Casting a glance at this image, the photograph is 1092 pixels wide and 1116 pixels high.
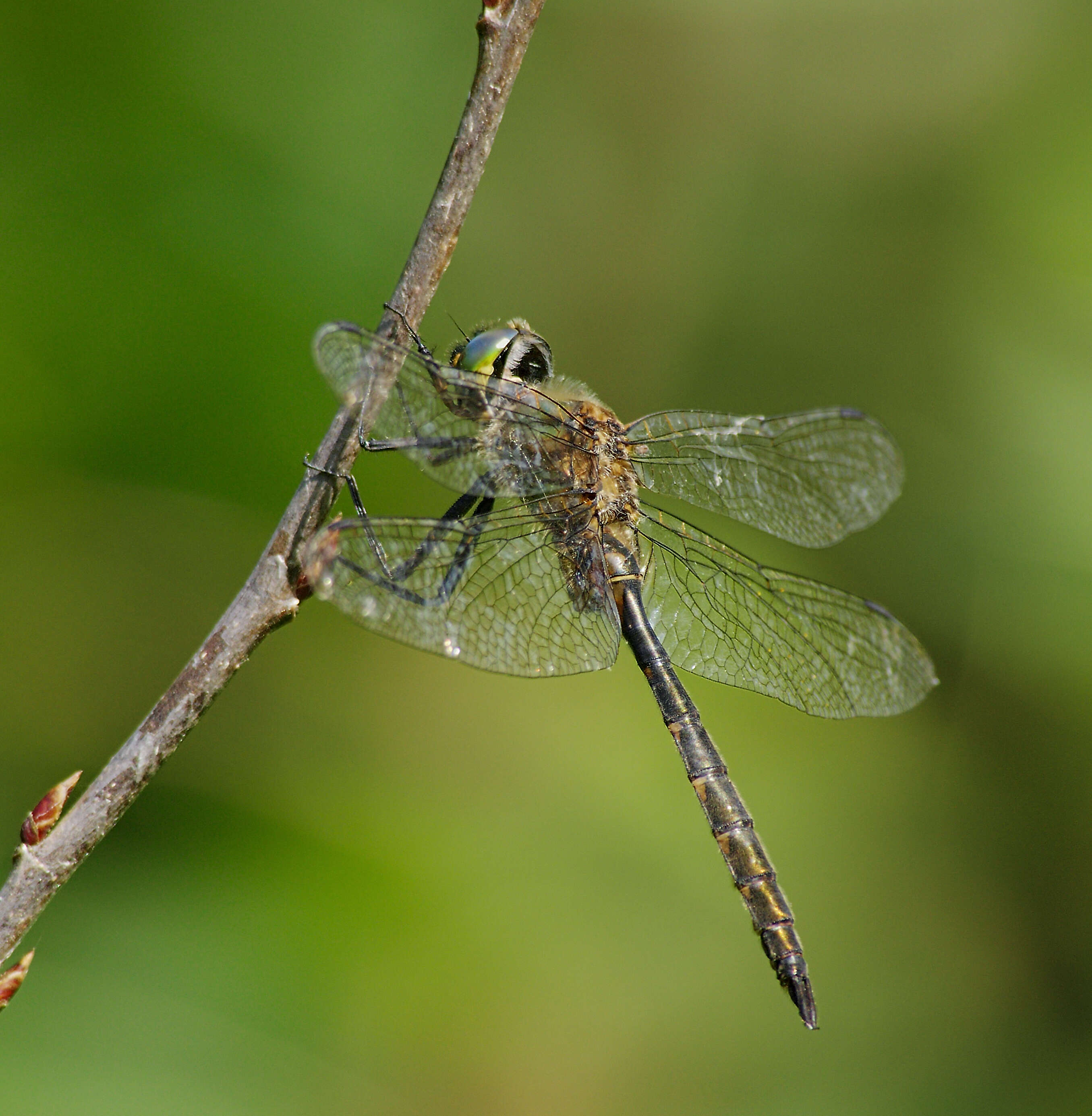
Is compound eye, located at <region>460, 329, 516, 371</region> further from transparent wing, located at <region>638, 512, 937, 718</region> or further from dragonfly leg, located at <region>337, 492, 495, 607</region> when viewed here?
transparent wing, located at <region>638, 512, 937, 718</region>

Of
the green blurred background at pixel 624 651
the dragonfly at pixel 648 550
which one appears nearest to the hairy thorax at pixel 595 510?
the dragonfly at pixel 648 550

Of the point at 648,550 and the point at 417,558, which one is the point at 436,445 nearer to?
the point at 417,558

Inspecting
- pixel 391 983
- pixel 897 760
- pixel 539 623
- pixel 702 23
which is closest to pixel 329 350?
pixel 539 623

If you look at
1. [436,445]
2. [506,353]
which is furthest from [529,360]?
[436,445]

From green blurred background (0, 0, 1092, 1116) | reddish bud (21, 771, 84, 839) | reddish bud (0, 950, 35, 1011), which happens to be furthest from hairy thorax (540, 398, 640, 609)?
reddish bud (0, 950, 35, 1011)

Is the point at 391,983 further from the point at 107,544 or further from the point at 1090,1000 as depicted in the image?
the point at 1090,1000

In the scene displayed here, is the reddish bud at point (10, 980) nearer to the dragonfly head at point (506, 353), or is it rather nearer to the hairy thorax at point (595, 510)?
the hairy thorax at point (595, 510)
